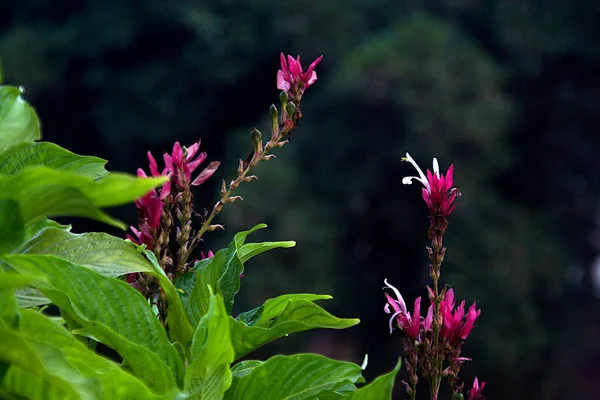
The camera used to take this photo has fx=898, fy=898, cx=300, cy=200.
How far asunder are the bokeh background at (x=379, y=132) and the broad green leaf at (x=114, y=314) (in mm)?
7429

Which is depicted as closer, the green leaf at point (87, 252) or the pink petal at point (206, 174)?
the green leaf at point (87, 252)

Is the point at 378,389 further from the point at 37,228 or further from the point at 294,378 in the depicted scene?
the point at 37,228

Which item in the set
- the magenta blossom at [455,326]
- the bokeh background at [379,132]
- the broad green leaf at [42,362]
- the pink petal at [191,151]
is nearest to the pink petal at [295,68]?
the pink petal at [191,151]

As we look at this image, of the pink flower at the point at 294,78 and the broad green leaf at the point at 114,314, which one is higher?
Result: the pink flower at the point at 294,78

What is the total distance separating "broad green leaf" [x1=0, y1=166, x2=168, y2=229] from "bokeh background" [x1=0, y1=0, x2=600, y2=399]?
7.51m

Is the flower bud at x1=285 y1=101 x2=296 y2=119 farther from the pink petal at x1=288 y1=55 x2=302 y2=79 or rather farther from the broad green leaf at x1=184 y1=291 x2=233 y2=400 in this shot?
the broad green leaf at x1=184 y1=291 x2=233 y2=400

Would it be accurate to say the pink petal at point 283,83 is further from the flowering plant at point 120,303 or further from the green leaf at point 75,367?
the green leaf at point 75,367

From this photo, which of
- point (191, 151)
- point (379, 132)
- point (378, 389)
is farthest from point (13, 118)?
point (379, 132)

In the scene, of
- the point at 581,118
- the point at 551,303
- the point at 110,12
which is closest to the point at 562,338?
the point at 551,303

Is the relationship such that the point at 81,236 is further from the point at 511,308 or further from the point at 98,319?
the point at 511,308

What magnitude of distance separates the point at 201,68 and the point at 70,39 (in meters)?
1.49

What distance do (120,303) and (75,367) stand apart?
6 centimetres

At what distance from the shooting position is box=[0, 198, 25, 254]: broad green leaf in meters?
0.44

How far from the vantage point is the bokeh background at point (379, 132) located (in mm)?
8172
